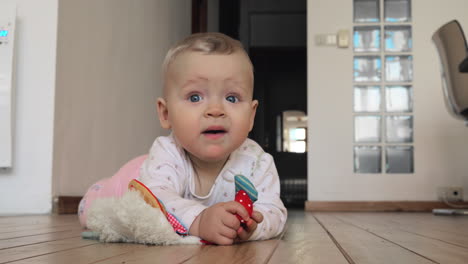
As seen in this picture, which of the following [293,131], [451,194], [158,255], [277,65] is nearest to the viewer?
[158,255]

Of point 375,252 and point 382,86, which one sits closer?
point 375,252

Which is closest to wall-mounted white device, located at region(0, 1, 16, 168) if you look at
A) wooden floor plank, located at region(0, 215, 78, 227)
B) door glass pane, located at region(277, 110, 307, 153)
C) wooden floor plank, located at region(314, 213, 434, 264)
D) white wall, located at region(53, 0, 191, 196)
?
white wall, located at region(53, 0, 191, 196)

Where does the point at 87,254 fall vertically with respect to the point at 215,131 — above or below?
below

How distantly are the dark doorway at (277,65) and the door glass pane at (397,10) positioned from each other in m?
1.51

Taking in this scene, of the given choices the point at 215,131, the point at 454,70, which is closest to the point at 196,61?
the point at 215,131

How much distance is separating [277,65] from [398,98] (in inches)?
136

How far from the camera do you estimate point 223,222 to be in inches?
33.7

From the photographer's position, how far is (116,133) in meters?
2.64

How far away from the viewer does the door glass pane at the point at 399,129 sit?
127 inches

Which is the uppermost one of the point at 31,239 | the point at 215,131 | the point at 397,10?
the point at 397,10

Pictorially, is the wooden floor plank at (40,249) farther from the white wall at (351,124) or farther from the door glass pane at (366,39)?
the door glass pane at (366,39)

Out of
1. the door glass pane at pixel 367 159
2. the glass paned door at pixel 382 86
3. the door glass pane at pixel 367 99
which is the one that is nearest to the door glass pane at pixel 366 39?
the glass paned door at pixel 382 86

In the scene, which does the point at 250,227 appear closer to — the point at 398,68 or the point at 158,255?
the point at 158,255

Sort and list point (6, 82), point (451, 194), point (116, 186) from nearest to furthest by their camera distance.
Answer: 1. point (116, 186)
2. point (6, 82)
3. point (451, 194)
